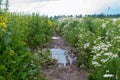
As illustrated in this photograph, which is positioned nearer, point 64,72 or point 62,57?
point 64,72

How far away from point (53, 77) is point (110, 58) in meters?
2.45

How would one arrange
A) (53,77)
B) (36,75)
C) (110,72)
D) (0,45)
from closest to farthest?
1. (110,72)
2. (0,45)
3. (36,75)
4. (53,77)

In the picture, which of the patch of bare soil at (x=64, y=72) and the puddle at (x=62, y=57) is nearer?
the patch of bare soil at (x=64, y=72)

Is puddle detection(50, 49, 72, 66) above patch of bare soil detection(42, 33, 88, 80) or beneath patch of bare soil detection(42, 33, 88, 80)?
above

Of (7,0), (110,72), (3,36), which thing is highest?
(7,0)

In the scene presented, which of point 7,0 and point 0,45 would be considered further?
point 7,0

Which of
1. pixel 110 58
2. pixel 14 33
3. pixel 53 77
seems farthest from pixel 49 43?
pixel 110 58

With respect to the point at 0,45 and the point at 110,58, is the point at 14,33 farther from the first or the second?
the point at 110,58

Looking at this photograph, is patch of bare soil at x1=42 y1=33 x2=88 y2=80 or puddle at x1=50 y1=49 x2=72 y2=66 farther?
puddle at x1=50 y1=49 x2=72 y2=66

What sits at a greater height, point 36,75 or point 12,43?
point 12,43

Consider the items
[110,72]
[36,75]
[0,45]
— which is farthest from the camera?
[36,75]

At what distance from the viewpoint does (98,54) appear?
6.49m

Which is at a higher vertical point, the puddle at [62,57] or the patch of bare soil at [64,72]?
the puddle at [62,57]

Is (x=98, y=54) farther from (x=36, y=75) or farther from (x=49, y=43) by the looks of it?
(x=49, y=43)
